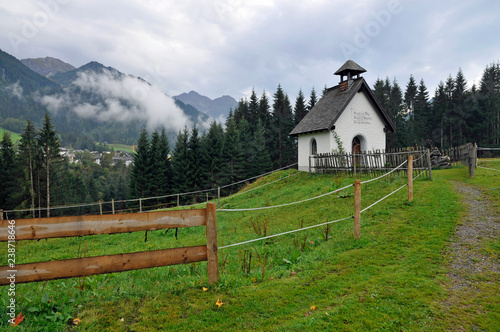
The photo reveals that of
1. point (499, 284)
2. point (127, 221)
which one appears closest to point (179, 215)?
point (127, 221)

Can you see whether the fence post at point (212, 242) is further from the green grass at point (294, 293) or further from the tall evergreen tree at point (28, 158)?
the tall evergreen tree at point (28, 158)

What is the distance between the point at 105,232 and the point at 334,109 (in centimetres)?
2104

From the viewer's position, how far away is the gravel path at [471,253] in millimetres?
3939

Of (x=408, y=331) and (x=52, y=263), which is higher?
(x=52, y=263)

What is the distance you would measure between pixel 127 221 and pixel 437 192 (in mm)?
11194

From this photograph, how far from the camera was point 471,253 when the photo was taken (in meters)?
5.19

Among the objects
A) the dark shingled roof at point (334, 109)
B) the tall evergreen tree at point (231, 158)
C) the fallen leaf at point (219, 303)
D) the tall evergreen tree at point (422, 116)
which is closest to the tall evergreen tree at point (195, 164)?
the tall evergreen tree at point (231, 158)

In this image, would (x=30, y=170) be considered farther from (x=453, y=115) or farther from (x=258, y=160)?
(x=453, y=115)

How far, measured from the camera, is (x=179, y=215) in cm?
387

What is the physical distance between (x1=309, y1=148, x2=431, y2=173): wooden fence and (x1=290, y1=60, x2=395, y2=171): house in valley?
1.86m

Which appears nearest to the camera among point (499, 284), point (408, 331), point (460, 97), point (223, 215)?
point (408, 331)

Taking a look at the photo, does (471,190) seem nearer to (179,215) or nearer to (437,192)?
(437,192)

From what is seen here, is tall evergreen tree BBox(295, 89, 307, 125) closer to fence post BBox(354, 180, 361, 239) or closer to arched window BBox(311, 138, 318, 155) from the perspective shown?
arched window BBox(311, 138, 318, 155)

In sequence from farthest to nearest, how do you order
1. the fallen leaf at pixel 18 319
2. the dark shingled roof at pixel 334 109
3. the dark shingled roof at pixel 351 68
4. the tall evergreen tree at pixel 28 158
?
the tall evergreen tree at pixel 28 158, the dark shingled roof at pixel 351 68, the dark shingled roof at pixel 334 109, the fallen leaf at pixel 18 319
